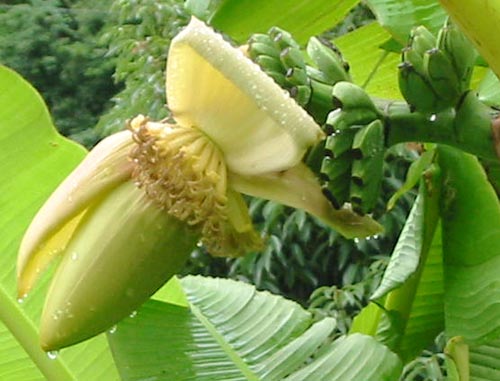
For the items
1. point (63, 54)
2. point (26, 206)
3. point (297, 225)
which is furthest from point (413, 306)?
point (63, 54)

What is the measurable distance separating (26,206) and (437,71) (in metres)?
0.40

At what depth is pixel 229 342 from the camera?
0.77 m

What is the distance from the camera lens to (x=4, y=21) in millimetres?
6277

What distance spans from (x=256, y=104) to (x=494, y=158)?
137 mm

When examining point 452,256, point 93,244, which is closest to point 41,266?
point 93,244

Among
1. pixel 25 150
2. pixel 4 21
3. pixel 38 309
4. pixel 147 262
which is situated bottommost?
pixel 4 21

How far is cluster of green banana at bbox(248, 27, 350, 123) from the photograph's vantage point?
486 mm

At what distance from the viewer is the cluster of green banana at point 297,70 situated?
49 cm

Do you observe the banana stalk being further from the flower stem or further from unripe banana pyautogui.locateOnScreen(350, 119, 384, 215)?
the flower stem

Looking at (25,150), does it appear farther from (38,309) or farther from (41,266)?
(41,266)

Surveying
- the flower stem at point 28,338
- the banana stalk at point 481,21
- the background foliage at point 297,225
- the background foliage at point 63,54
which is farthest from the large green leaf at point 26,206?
the background foliage at point 63,54

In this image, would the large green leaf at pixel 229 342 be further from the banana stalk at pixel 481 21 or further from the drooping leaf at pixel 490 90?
the banana stalk at pixel 481 21

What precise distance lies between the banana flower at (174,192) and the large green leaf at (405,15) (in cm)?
18

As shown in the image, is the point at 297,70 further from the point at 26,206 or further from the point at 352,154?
the point at 26,206
